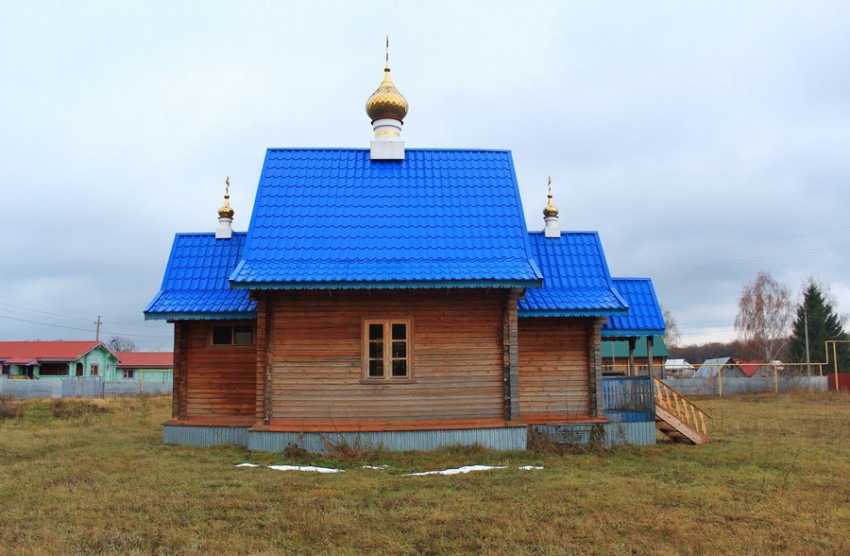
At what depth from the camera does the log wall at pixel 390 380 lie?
11.6 m

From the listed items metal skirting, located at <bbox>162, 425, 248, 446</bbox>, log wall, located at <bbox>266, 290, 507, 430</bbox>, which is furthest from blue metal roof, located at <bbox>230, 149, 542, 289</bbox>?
metal skirting, located at <bbox>162, 425, 248, 446</bbox>

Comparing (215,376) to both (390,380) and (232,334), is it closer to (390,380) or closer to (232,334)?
(232,334)

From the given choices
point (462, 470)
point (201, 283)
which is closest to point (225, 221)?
point (201, 283)

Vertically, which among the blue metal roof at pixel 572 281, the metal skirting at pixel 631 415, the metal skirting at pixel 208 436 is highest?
the blue metal roof at pixel 572 281

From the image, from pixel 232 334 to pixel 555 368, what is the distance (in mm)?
6287

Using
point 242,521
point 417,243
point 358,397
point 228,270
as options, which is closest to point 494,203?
point 417,243

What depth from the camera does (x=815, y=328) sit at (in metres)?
43.7

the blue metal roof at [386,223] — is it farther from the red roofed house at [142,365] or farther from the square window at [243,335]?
the red roofed house at [142,365]

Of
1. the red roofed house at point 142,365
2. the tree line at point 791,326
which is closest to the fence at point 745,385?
the tree line at point 791,326

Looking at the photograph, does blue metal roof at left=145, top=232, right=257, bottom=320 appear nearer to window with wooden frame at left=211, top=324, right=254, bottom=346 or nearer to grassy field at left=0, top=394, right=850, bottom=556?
window with wooden frame at left=211, top=324, right=254, bottom=346

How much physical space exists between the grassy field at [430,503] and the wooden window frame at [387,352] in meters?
1.38

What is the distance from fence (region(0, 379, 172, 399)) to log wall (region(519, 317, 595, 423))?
2597 cm

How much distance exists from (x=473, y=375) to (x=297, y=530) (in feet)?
19.0

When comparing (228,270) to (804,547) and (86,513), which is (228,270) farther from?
(804,547)
